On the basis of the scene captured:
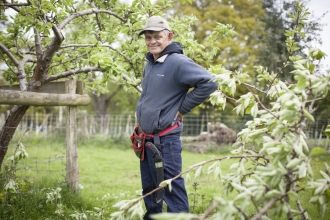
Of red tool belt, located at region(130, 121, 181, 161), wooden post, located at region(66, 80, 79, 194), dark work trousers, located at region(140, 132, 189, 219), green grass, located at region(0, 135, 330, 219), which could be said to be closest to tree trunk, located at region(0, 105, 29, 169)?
green grass, located at region(0, 135, 330, 219)

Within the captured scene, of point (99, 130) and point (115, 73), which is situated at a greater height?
point (115, 73)

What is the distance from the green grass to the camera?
3779 millimetres

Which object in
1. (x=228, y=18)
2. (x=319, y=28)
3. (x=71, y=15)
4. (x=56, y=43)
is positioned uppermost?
(x=228, y=18)

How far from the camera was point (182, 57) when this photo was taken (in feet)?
9.76

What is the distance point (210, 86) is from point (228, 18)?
19.0 meters

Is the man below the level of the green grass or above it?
above

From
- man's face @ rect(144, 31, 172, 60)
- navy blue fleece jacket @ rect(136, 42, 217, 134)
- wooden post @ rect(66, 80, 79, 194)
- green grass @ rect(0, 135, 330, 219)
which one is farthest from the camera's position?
wooden post @ rect(66, 80, 79, 194)

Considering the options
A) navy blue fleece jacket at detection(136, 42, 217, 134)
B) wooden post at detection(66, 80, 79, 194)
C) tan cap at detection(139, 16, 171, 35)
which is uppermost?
tan cap at detection(139, 16, 171, 35)

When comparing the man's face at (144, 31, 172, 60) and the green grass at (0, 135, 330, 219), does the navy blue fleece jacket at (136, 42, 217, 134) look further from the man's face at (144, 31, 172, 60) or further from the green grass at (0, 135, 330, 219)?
the green grass at (0, 135, 330, 219)

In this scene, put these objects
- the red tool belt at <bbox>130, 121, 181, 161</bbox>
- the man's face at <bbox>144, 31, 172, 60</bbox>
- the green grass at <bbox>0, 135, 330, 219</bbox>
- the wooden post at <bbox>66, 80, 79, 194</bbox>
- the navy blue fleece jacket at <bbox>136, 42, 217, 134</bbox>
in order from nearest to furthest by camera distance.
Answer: the navy blue fleece jacket at <bbox>136, 42, 217, 134</bbox> → the red tool belt at <bbox>130, 121, 181, 161</bbox> → the man's face at <bbox>144, 31, 172, 60</bbox> → the green grass at <bbox>0, 135, 330, 219</bbox> → the wooden post at <bbox>66, 80, 79, 194</bbox>

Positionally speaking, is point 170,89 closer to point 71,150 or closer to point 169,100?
point 169,100

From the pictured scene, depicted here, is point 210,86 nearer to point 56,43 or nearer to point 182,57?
point 182,57

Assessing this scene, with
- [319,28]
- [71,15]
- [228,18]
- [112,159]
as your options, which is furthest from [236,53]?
[71,15]

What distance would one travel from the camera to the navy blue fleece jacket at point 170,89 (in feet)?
9.25
